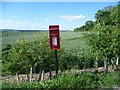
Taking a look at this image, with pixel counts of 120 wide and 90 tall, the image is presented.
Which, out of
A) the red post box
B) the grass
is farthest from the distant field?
the grass

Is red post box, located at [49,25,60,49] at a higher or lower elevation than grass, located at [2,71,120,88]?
higher

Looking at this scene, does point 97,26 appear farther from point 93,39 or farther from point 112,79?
point 112,79

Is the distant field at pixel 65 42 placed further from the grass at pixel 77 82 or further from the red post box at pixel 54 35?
the grass at pixel 77 82

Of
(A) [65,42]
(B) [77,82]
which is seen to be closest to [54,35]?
(B) [77,82]

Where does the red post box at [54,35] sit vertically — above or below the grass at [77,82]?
above

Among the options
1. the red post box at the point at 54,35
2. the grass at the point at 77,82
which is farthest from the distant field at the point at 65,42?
the grass at the point at 77,82

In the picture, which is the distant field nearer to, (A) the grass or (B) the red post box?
(B) the red post box

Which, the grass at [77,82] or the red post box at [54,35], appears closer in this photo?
the grass at [77,82]

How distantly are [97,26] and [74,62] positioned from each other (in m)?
1.25

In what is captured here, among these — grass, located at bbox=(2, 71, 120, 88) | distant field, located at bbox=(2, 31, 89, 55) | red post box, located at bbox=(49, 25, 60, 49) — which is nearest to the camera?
grass, located at bbox=(2, 71, 120, 88)

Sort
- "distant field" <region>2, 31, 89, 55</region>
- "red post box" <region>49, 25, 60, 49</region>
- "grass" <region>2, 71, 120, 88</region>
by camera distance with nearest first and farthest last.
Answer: "grass" <region>2, 71, 120, 88</region> → "red post box" <region>49, 25, 60, 49</region> → "distant field" <region>2, 31, 89, 55</region>

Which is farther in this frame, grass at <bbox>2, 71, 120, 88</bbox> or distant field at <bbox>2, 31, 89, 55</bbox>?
distant field at <bbox>2, 31, 89, 55</bbox>

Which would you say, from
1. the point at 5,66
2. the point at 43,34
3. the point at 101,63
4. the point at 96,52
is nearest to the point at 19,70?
the point at 5,66

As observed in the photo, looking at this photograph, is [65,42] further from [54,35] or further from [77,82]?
[77,82]
